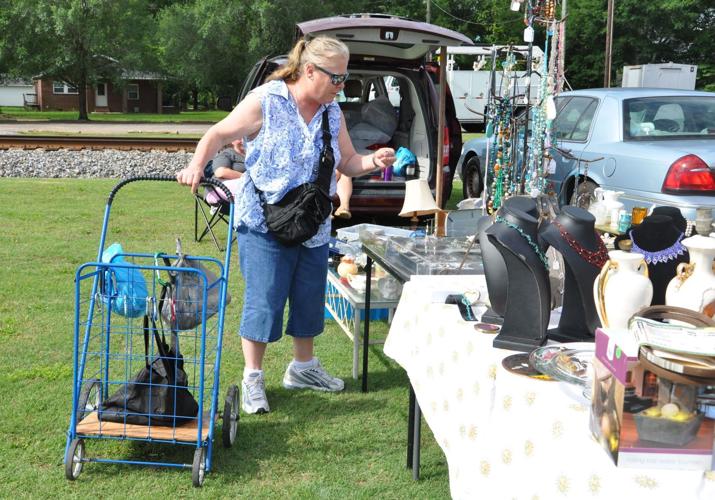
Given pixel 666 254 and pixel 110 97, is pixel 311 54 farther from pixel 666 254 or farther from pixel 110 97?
pixel 110 97

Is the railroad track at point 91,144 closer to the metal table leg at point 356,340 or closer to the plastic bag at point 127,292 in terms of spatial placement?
the metal table leg at point 356,340

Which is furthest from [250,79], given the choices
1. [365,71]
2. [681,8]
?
[681,8]

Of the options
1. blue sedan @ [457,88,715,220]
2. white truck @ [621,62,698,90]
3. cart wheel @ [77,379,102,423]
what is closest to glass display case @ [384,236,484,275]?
cart wheel @ [77,379,102,423]

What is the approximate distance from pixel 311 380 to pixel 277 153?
48.5 inches

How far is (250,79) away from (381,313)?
2946mm

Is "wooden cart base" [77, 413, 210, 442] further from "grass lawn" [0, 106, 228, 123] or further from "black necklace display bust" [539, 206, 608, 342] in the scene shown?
"grass lawn" [0, 106, 228, 123]

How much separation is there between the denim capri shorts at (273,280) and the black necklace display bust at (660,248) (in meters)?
1.65

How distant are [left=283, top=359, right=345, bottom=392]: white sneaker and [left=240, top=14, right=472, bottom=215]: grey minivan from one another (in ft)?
9.14

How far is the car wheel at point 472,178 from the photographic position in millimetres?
9609

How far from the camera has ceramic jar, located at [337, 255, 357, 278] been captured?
14.5ft

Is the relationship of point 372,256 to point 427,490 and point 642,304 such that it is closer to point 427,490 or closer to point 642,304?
point 427,490

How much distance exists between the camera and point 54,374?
4.09m

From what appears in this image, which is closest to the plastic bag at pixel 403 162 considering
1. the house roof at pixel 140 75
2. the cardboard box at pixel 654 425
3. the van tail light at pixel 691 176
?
the van tail light at pixel 691 176

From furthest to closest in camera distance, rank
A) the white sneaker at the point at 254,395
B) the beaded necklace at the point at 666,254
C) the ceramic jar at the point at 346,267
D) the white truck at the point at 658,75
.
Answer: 1. the white truck at the point at 658,75
2. the ceramic jar at the point at 346,267
3. the white sneaker at the point at 254,395
4. the beaded necklace at the point at 666,254
